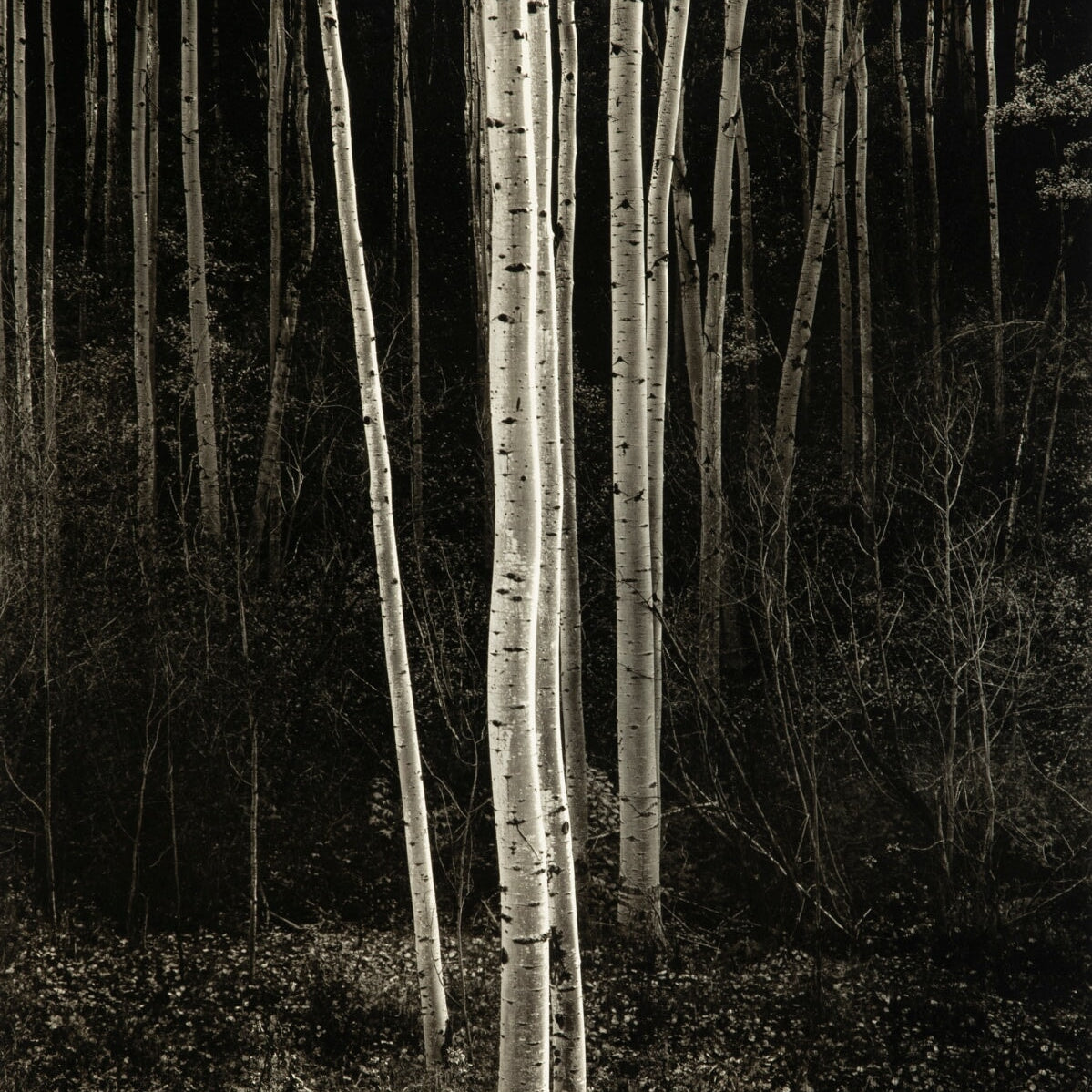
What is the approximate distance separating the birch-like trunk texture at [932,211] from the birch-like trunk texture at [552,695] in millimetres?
5287

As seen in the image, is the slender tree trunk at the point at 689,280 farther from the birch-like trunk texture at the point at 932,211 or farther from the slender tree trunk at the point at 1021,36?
the slender tree trunk at the point at 1021,36

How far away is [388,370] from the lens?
8.14m

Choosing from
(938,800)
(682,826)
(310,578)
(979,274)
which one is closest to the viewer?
(938,800)

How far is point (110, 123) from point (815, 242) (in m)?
7.06

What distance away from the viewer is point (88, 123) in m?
8.69

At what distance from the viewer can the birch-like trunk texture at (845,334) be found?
23.9ft

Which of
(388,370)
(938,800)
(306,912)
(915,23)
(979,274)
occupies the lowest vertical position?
(306,912)

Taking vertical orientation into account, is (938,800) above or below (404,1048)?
above

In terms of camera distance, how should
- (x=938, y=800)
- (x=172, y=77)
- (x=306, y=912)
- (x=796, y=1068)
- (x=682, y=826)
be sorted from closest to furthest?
(x=796, y=1068) < (x=938, y=800) < (x=306, y=912) < (x=682, y=826) < (x=172, y=77)

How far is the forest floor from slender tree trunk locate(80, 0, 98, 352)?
239 inches

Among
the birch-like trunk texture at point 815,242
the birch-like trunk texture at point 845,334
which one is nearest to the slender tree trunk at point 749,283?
the birch-like trunk texture at point 845,334

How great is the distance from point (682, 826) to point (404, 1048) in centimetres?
197

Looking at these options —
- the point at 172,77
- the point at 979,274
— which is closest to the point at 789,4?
the point at 979,274

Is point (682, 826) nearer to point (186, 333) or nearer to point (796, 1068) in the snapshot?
point (796, 1068)
